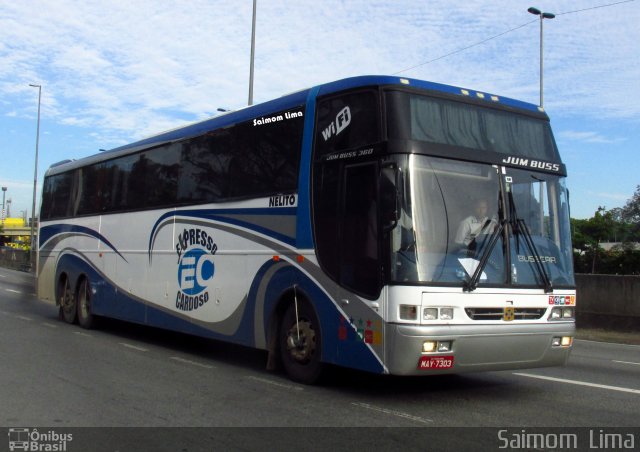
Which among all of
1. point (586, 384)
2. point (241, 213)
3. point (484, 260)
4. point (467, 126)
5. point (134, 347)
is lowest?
point (134, 347)

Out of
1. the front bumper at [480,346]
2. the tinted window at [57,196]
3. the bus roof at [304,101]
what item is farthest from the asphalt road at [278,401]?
the tinted window at [57,196]

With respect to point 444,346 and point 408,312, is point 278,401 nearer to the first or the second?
point 408,312

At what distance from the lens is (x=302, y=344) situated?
893 cm

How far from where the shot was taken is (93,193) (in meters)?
15.7

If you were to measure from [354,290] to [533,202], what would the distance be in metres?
2.38

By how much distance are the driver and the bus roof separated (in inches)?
55.1

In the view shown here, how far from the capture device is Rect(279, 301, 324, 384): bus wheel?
8727 mm

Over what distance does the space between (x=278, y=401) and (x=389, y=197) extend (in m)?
2.59

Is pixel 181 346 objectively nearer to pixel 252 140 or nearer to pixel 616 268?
pixel 252 140

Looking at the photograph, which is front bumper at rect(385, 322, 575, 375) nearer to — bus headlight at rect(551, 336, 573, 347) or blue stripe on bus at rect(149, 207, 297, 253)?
bus headlight at rect(551, 336, 573, 347)

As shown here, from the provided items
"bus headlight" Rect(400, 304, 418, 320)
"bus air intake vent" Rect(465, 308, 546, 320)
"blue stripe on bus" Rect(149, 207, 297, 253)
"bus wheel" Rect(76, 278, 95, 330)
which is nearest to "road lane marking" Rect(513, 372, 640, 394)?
"bus air intake vent" Rect(465, 308, 546, 320)

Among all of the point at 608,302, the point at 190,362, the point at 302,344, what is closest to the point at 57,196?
the point at 190,362
